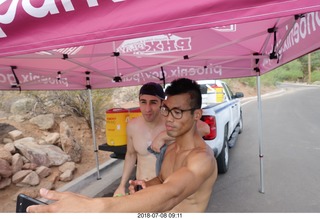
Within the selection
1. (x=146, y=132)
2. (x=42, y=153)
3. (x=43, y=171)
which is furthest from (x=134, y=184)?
(x=42, y=153)

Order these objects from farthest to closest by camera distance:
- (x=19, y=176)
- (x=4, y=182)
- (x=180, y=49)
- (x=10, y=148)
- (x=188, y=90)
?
1. (x=10, y=148)
2. (x=19, y=176)
3. (x=4, y=182)
4. (x=180, y=49)
5. (x=188, y=90)

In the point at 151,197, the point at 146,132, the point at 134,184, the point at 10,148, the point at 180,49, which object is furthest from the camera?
the point at 10,148

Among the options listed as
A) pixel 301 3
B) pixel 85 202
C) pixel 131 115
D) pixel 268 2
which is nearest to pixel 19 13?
pixel 85 202

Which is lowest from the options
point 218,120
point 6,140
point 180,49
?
point 6,140

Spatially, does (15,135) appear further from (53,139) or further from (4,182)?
(4,182)

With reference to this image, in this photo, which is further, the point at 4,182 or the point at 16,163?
the point at 16,163

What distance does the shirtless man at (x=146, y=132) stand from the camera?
2.83m

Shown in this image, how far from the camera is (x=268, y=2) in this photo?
42.3 inches

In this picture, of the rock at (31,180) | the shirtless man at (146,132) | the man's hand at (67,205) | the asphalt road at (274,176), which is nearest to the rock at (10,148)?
the rock at (31,180)

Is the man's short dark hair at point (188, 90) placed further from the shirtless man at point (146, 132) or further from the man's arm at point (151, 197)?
the shirtless man at point (146, 132)

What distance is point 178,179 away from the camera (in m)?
1.35

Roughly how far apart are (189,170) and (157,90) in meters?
1.50

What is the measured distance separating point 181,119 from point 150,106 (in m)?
1.15

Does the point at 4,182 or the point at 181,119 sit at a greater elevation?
the point at 181,119
